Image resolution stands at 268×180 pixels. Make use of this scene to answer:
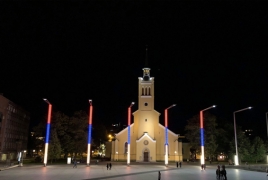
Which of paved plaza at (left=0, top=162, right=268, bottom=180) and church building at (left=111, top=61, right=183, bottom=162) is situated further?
church building at (left=111, top=61, right=183, bottom=162)

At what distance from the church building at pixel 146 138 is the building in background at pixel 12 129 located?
21238mm

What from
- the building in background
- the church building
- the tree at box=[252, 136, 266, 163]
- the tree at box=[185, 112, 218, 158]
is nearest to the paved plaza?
the tree at box=[185, 112, 218, 158]

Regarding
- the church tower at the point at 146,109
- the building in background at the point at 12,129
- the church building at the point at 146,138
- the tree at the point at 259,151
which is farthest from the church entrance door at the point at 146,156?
the building in background at the point at 12,129

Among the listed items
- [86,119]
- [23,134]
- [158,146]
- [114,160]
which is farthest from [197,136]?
[23,134]

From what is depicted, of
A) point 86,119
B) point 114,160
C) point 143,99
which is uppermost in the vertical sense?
point 143,99

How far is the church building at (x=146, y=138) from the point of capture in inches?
2130

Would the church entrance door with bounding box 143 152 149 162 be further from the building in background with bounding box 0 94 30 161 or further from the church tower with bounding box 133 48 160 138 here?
the building in background with bounding box 0 94 30 161

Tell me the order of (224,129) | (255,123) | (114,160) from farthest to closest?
(255,123)
(224,129)
(114,160)

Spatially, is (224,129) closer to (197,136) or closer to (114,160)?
(197,136)

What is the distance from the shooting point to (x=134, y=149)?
55.8m

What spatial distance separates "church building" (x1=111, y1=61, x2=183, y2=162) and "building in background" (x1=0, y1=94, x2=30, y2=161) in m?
21.2

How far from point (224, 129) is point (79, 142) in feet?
114

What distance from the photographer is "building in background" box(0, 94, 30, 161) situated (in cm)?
5556

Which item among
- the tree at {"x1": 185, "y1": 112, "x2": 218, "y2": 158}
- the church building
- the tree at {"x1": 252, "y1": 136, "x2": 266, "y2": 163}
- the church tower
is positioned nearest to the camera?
the tree at {"x1": 185, "y1": 112, "x2": 218, "y2": 158}
